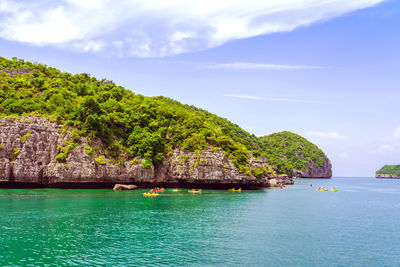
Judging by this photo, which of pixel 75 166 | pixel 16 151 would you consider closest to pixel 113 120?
pixel 75 166

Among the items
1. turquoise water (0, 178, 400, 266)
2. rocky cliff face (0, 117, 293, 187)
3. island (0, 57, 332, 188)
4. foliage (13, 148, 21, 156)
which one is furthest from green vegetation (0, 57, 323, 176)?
turquoise water (0, 178, 400, 266)

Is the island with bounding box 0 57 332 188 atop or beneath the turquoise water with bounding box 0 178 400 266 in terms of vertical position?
atop

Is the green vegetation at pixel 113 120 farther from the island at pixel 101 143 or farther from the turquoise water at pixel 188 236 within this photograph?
the turquoise water at pixel 188 236

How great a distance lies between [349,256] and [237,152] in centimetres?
6992

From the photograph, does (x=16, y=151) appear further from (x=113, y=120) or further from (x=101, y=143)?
(x=113, y=120)

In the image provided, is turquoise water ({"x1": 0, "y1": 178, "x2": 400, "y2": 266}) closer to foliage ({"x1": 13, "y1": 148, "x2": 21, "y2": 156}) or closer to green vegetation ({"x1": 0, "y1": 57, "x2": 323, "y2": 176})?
foliage ({"x1": 13, "y1": 148, "x2": 21, "y2": 156})

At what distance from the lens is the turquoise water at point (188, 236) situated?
25328 millimetres

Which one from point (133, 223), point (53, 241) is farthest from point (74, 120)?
point (53, 241)

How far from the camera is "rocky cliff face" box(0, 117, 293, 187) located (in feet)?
248

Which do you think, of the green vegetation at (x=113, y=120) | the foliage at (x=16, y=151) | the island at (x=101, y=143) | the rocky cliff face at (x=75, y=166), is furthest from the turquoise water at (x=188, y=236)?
the green vegetation at (x=113, y=120)

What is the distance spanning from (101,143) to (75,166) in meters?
11.4

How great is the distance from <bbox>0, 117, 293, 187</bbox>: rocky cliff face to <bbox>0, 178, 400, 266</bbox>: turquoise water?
91.1 ft

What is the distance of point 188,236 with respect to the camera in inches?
1273

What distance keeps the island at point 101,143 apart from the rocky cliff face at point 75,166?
21cm
